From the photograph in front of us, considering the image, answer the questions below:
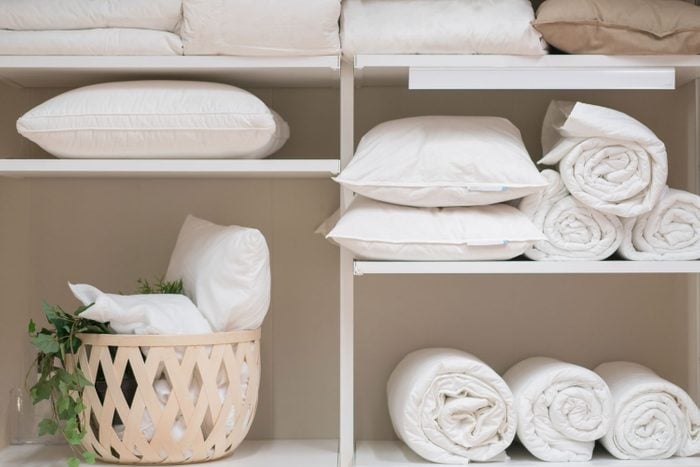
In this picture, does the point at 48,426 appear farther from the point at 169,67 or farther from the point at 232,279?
the point at 169,67

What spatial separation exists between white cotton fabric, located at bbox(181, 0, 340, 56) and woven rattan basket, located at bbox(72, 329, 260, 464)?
0.57 metres

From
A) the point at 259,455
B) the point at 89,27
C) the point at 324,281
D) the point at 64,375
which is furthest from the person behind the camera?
the point at 324,281

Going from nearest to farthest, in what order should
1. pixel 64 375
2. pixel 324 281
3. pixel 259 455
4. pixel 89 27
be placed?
1. pixel 64 375
2. pixel 89 27
3. pixel 259 455
4. pixel 324 281

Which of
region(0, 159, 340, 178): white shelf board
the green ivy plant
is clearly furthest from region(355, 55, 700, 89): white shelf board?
the green ivy plant

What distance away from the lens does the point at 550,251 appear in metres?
1.80

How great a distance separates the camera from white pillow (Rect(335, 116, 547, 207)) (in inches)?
67.4

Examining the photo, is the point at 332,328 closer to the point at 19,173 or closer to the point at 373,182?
the point at 373,182

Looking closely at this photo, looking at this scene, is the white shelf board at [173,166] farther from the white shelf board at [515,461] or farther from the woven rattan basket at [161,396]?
the white shelf board at [515,461]

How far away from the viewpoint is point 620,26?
173 cm

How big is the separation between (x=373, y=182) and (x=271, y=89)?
0.51 m

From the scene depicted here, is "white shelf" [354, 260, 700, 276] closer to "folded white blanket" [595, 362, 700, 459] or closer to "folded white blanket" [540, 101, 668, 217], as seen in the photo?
"folded white blanket" [540, 101, 668, 217]

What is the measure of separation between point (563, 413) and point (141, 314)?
860 mm

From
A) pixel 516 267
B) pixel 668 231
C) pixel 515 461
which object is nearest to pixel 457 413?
pixel 515 461

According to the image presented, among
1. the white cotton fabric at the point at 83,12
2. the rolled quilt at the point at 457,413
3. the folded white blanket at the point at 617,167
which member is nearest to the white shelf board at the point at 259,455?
the rolled quilt at the point at 457,413
